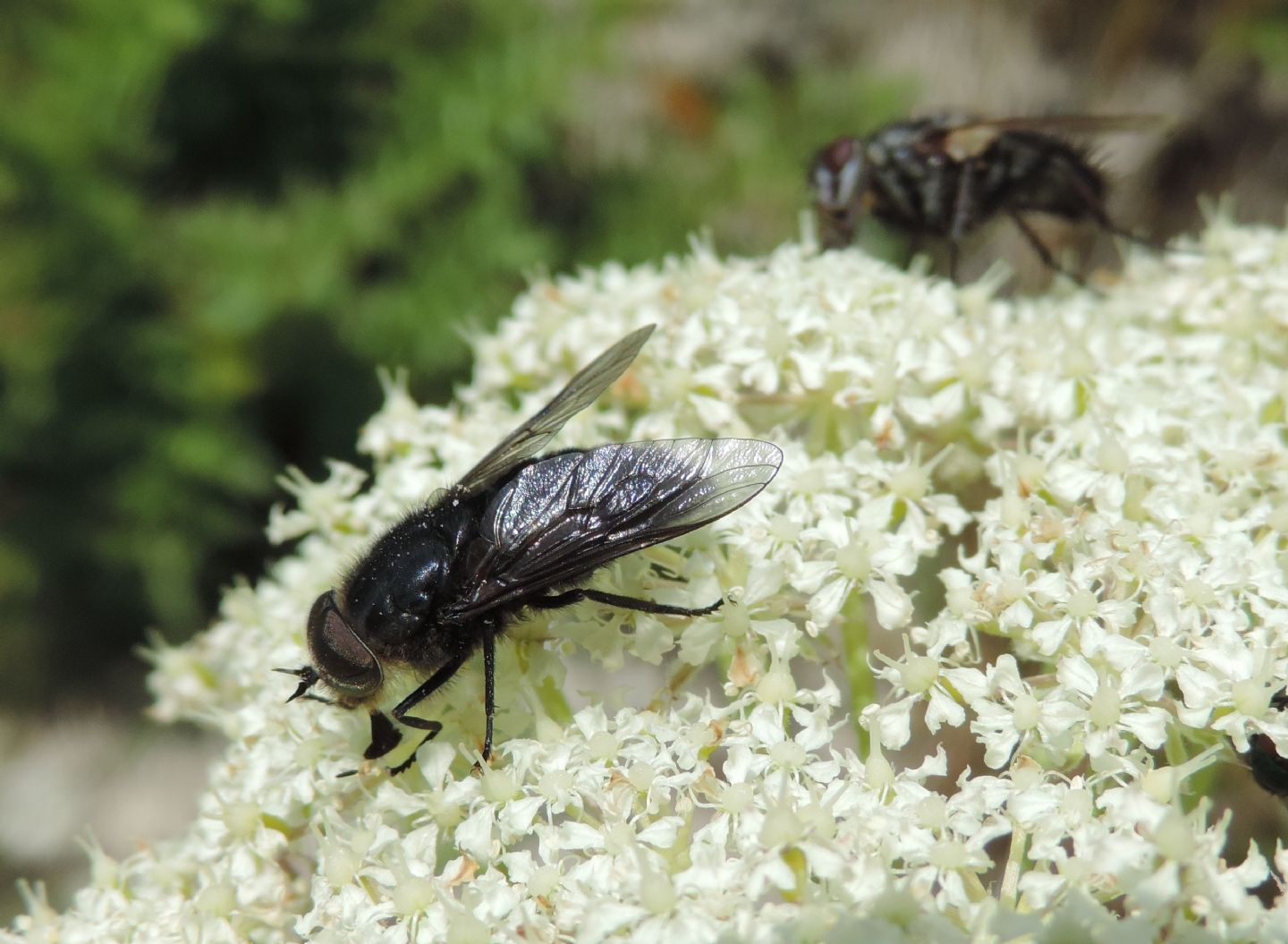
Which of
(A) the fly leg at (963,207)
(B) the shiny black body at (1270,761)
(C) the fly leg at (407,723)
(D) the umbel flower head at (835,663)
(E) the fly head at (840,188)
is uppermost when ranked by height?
(E) the fly head at (840,188)

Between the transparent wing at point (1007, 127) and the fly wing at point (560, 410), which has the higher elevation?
the fly wing at point (560, 410)

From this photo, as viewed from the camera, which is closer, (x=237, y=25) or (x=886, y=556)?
(x=886, y=556)

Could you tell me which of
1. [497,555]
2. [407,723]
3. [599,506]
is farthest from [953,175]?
[407,723]

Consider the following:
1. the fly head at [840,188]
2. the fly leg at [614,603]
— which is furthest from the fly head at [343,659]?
the fly head at [840,188]

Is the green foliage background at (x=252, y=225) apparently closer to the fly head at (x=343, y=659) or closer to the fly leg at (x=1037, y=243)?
the fly leg at (x=1037, y=243)

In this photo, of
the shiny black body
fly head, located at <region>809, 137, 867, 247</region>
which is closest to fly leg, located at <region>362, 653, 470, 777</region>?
the shiny black body

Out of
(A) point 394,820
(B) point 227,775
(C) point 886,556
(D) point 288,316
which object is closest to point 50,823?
(D) point 288,316

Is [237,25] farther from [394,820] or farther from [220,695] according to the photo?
[394,820]
